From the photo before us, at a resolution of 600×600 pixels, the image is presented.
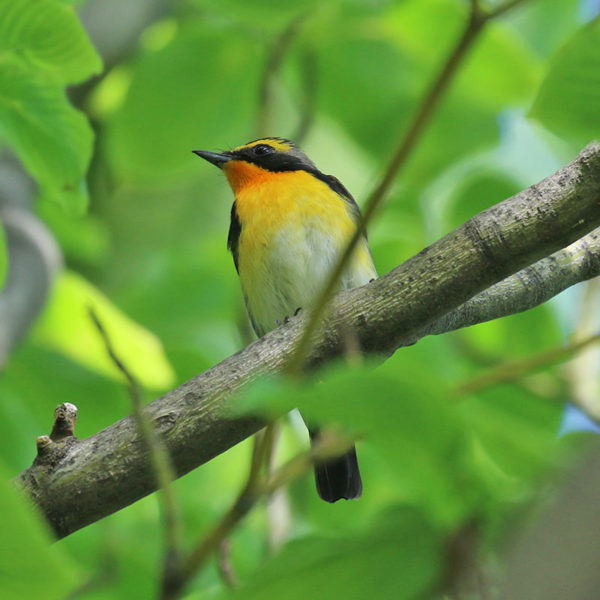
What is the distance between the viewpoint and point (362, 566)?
4.57 feet

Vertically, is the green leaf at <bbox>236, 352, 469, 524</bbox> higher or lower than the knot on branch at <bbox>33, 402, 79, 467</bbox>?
lower

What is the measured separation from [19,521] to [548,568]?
0.68 metres

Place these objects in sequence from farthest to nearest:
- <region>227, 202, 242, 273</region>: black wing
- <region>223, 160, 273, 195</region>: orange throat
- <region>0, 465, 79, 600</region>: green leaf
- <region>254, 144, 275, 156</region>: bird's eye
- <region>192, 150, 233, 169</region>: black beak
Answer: <region>254, 144, 275, 156</region>: bird's eye, <region>223, 160, 273, 195</region>: orange throat, <region>227, 202, 242, 273</region>: black wing, <region>192, 150, 233, 169</region>: black beak, <region>0, 465, 79, 600</region>: green leaf

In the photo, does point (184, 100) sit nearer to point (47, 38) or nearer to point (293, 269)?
point (293, 269)

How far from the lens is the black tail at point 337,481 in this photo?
4.50 meters

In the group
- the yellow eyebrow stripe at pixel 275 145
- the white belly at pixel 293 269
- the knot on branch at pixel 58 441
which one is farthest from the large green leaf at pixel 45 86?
the yellow eyebrow stripe at pixel 275 145

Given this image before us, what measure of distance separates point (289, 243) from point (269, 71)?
110cm

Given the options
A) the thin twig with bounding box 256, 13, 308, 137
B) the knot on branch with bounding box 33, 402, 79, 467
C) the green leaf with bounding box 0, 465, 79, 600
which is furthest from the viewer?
the thin twig with bounding box 256, 13, 308, 137

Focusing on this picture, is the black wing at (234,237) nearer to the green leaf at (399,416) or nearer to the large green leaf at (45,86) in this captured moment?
the large green leaf at (45,86)

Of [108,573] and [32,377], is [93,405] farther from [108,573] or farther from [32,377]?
[108,573]

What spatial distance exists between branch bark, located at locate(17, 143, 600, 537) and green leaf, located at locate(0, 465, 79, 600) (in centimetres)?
128

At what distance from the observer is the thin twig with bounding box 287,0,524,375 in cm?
144

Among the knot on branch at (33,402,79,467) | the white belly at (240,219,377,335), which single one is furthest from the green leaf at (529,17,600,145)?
the white belly at (240,219,377,335)

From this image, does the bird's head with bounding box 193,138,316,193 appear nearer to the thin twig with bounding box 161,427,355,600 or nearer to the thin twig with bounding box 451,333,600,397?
the thin twig with bounding box 451,333,600,397
